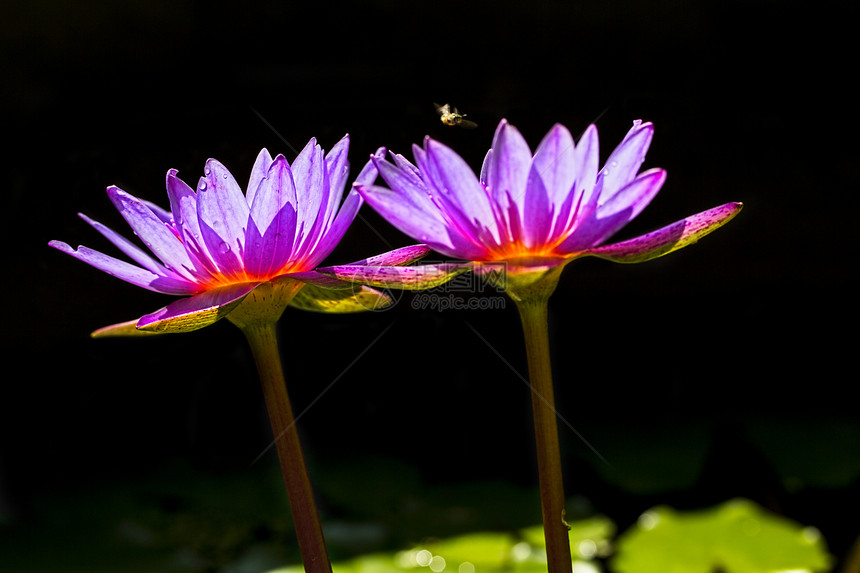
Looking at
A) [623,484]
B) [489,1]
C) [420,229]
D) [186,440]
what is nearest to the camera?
[420,229]

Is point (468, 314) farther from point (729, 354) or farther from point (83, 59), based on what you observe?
point (83, 59)

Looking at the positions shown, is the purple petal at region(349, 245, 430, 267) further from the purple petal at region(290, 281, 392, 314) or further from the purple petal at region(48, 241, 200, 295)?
the purple petal at region(48, 241, 200, 295)

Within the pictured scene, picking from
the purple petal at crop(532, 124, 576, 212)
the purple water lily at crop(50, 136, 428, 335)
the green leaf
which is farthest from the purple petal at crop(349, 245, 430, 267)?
the green leaf

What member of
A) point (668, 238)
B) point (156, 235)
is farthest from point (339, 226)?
point (668, 238)

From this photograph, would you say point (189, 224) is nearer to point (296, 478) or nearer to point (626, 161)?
point (296, 478)

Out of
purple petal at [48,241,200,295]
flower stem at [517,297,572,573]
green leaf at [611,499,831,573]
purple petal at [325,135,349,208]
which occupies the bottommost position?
green leaf at [611,499,831,573]

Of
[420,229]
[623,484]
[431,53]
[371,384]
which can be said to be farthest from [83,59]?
[623,484]

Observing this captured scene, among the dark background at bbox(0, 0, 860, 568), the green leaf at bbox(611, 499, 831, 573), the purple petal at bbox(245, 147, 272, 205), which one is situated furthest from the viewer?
the dark background at bbox(0, 0, 860, 568)
